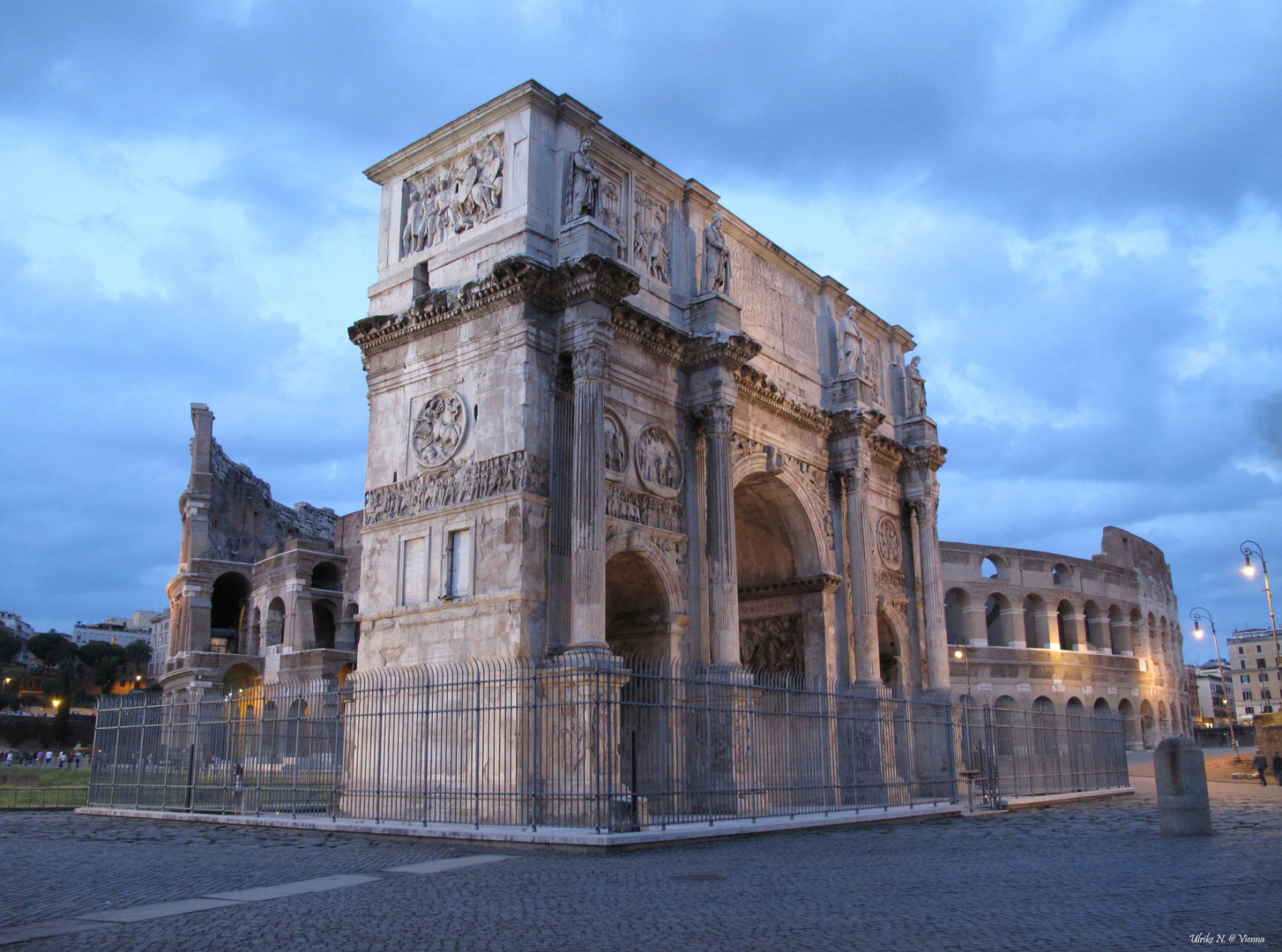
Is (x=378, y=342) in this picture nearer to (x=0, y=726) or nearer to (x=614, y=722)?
(x=614, y=722)

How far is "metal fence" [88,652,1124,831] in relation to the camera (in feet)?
47.9

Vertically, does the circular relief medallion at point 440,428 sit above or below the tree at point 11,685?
above

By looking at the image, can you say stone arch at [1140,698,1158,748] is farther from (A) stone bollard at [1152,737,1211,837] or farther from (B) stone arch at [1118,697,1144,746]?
(A) stone bollard at [1152,737,1211,837]

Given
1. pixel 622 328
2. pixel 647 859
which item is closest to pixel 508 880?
pixel 647 859

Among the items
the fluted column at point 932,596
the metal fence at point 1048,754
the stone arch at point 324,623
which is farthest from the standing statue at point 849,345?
the stone arch at point 324,623

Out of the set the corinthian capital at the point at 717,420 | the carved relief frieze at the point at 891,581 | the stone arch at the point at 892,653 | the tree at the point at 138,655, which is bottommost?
the stone arch at the point at 892,653

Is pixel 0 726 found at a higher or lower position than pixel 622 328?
lower

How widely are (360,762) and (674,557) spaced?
6.48 metres

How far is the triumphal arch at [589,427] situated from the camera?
17.0 metres

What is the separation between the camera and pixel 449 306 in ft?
60.3

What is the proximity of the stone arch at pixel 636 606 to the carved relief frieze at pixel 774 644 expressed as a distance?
4969 mm

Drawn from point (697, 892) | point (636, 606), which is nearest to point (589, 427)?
point (636, 606)

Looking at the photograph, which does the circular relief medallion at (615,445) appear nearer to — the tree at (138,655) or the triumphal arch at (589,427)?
the triumphal arch at (589,427)

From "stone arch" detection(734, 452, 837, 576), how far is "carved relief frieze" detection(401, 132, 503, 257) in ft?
25.8
